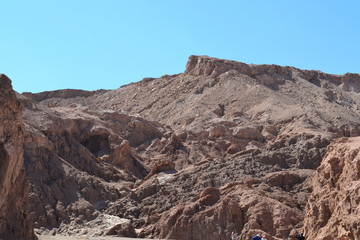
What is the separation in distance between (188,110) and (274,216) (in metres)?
46.8

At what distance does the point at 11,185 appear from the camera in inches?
1101

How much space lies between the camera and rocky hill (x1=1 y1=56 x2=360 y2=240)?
134 ft

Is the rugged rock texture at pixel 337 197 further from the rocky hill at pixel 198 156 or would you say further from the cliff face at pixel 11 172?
the cliff face at pixel 11 172

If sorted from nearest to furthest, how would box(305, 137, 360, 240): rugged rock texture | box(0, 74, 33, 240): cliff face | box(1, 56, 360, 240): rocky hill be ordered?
1. box(305, 137, 360, 240): rugged rock texture
2. box(0, 74, 33, 240): cliff face
3. box(1, 56, 360, 240): rocky hill

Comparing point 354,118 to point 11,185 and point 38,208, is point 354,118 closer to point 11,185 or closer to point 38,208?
point 38,208

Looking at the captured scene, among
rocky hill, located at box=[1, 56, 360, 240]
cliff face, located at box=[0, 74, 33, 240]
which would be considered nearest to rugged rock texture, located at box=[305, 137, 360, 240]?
rocky hill, located at box=[1, 56, 360, 240]

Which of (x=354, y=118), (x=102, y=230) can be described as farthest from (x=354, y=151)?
(x=354, y=118)

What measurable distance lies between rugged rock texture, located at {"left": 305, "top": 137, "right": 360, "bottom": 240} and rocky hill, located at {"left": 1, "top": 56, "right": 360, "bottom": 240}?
8cm

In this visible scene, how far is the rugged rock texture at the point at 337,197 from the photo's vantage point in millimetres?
22219

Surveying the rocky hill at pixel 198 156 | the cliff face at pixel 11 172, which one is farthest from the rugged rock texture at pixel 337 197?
the cliff face at pixel 11 172

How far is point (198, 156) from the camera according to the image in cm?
6694

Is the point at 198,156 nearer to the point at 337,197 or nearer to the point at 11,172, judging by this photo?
the point at 11,172

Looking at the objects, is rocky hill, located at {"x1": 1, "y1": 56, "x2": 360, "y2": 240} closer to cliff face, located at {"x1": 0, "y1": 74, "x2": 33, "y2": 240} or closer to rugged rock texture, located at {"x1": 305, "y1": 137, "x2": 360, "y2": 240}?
rugged rock texture, located at {"x1": 305, "y1": 137, "x2": 360, "y2": 240}

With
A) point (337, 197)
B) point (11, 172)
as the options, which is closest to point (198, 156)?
point (11, 172)
